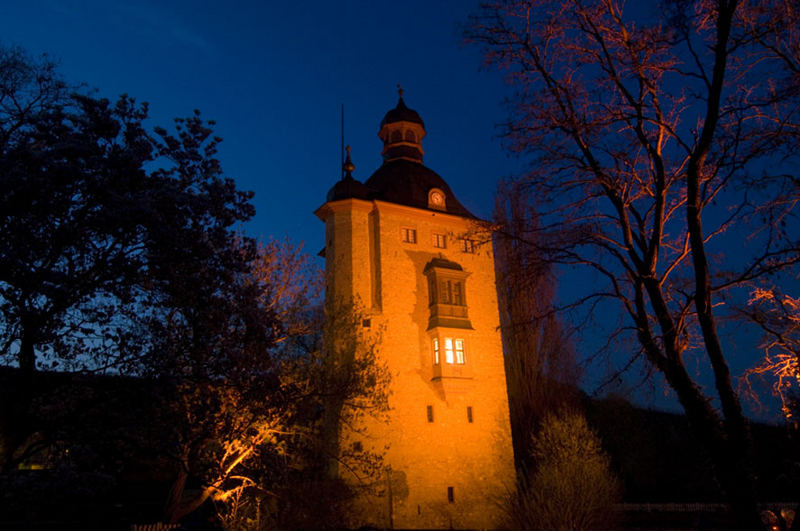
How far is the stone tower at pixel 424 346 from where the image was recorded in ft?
75.4

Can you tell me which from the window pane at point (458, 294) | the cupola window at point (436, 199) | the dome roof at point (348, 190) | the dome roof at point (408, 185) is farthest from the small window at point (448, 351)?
the dome roof at point (348, 190)

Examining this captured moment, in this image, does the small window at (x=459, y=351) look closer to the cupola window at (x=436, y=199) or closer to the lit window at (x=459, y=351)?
the lit window at (x=459, y=351)

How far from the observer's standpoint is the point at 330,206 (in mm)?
26359

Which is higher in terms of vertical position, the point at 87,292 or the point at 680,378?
the point at 87,292

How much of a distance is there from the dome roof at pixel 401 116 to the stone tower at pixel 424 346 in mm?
4247

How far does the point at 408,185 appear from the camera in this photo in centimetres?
2812

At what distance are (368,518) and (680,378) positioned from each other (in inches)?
687

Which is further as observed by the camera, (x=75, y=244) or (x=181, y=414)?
(x=181, y=414)

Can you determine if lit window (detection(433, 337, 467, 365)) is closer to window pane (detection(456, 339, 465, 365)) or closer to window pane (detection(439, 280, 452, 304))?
window pane (detection(456, 339, 465, 365))

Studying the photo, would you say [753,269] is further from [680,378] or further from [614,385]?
[614,385]

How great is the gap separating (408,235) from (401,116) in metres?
8.18

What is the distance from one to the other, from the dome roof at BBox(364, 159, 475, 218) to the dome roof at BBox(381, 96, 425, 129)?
2706mm

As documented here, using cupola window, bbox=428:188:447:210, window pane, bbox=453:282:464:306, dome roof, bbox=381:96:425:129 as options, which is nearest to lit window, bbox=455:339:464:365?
window pane, bbox=453:282:464:306

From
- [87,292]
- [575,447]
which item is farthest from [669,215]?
[575,447]
